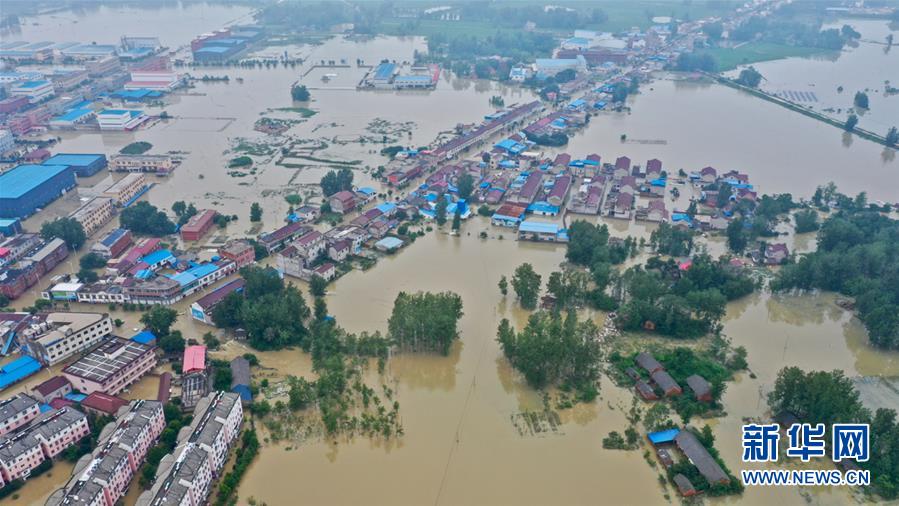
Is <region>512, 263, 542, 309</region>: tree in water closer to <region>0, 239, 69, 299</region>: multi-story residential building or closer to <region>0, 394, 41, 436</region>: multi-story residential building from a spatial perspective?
<region>0, 394, 41, 436</region>: multi-story residential building

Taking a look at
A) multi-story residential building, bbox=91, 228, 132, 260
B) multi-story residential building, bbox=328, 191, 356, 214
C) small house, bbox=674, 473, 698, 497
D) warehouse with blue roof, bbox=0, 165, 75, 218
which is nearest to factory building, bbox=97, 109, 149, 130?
warehouse with blue roof, bbox=0, 165, 75, 218

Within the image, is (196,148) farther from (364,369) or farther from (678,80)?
(678,80)

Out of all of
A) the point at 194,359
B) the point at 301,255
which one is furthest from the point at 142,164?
the point at 194,359

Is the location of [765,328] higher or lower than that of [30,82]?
lower

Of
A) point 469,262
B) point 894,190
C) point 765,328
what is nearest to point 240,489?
point 469,262

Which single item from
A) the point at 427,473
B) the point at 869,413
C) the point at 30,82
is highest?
the point at 30,82

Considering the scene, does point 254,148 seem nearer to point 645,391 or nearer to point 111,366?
point 111,366
